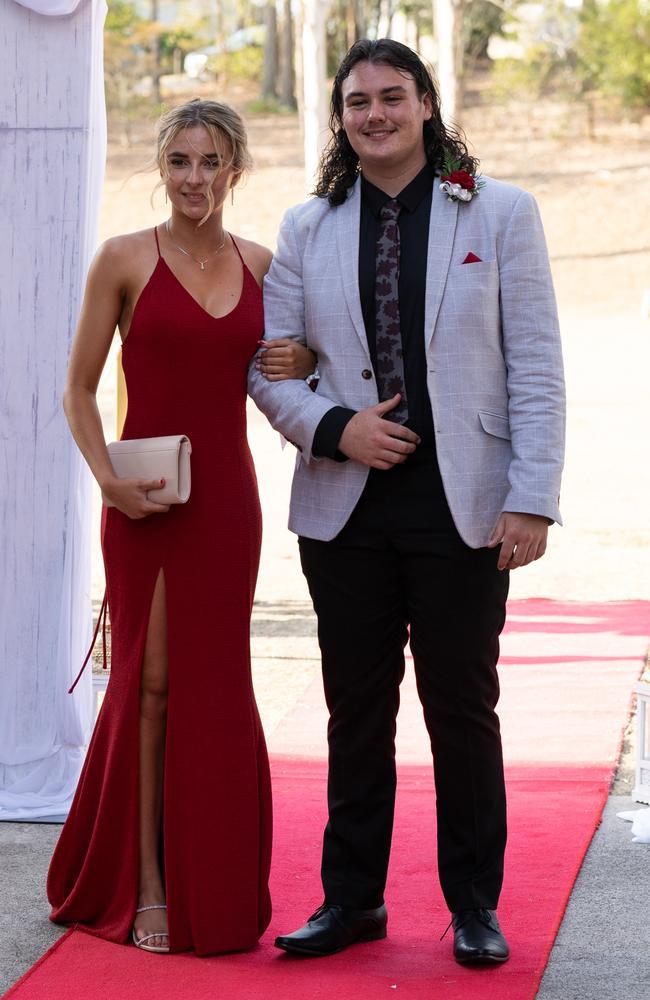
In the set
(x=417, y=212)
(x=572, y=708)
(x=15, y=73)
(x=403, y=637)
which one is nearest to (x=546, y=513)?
(x=403, y=637)

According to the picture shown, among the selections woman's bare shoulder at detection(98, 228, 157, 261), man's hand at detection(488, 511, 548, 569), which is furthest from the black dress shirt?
woman's bare shoulder at detection(98, 228, 157, 261)

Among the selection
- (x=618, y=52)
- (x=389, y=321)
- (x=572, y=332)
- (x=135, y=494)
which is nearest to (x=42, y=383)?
(x=135, y=494)

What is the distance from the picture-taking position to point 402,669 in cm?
341

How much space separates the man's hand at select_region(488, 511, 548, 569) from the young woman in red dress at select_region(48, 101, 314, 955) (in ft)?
2.05

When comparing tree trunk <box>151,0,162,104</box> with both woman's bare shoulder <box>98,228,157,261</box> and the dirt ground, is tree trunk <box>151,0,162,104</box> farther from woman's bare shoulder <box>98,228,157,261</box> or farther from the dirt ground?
woman's bare shoulder <box>98,228,157,261</box>

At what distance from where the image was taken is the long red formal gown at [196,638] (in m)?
3.38

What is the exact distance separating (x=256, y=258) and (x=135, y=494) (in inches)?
26.1

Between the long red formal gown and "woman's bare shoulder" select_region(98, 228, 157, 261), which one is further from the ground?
"woman's bare shoulder" select_region(98, 228, 157, 261)

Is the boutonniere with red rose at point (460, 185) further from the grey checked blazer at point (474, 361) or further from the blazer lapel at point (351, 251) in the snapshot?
the blazer lapel at point (351, 251)

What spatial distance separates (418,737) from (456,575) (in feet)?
7.52

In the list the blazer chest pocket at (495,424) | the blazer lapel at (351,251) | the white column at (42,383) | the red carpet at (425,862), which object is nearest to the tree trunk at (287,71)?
the red carpet at (425,862)

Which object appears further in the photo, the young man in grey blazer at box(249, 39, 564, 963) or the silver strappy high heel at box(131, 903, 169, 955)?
the silver strappy high heel at box(131, 903, 169, 955)

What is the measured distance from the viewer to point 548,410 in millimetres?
3146

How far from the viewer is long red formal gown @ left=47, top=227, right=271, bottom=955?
3.38 metres
